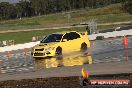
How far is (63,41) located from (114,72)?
11.8m

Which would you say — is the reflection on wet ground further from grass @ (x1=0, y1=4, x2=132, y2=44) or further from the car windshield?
grass @ (x1=0, y1=4, x2=132, y2=44)

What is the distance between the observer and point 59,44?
2594cm

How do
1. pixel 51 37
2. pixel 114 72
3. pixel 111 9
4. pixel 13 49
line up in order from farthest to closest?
pixel 111 9 → pixel 13 49 → pixel 51 37 → pixel 114 72

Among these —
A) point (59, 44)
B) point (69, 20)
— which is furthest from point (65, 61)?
point (69, 20)

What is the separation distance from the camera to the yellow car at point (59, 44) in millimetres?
25109

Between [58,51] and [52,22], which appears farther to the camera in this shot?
[52,22]

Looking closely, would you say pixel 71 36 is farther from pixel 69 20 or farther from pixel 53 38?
pixel 69 20

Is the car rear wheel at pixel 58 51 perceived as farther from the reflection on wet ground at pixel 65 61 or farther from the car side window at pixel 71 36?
the car side window at pixel 71 36

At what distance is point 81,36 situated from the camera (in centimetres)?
2847

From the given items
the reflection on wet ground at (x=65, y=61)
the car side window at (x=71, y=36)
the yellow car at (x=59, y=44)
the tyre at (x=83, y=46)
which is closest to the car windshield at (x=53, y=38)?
the yellow car at (x=59, y=44)

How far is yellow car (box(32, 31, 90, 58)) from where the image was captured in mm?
25109

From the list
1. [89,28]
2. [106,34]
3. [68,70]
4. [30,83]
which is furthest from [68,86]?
[89,28]

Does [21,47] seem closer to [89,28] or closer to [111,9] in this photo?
[89,28]

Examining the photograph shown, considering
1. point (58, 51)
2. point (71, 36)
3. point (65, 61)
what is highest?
point (71, 36)
